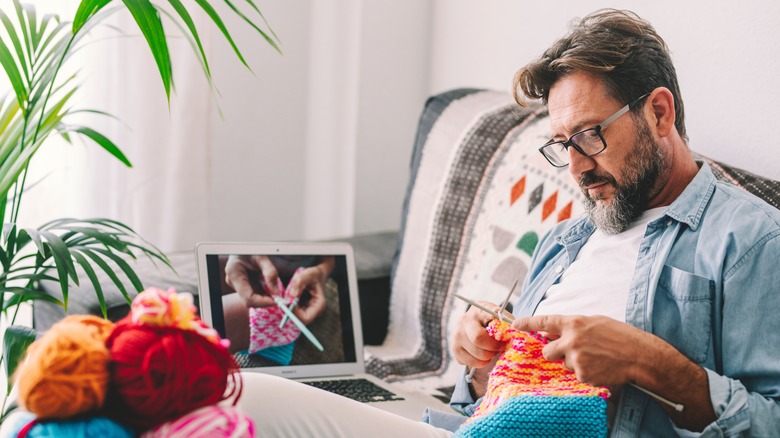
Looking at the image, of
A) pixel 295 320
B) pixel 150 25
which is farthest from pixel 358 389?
pixel 150 25

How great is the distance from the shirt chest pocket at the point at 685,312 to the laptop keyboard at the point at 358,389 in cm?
60

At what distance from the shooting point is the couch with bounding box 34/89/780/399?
69.5 inches

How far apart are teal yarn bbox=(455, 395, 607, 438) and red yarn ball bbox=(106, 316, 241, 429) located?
1.46ft

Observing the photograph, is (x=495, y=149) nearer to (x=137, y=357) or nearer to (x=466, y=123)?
(x=466, y=123)

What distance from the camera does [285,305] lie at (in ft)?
5.51

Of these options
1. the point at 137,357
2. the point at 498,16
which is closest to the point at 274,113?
the point at 498,16

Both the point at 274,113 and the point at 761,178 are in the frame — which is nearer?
the point at 761,178

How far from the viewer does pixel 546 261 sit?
1.52 meters

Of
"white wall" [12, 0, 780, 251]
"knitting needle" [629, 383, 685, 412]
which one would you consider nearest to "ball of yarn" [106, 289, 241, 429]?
"knitting needle" [629, 383, 685, 412]

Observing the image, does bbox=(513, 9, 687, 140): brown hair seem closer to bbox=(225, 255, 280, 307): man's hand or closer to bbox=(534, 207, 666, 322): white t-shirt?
bbox=(534, 207, 666, 322): white t-shirt

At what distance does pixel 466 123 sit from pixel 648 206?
0.76m

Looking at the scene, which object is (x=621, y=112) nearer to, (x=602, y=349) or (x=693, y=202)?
(x=693, y=202)

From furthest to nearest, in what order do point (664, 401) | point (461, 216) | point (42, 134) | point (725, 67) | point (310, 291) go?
point (461, 216) → point (310, 291) → point (725, 67) → point (42, 134) → point (664, 401)

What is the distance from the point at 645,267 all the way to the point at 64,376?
0.82 meters
